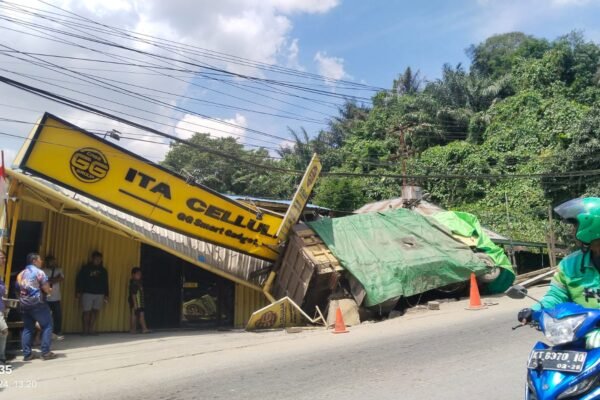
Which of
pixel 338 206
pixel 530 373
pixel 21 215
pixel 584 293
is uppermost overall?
pixel 338 206

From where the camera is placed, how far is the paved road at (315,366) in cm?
565

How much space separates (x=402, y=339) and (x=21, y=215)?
8372 millimetres

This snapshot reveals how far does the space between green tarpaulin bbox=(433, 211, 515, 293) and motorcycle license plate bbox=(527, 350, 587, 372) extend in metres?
11.7

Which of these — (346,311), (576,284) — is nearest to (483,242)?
(346,311)

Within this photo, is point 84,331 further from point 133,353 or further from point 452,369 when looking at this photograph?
point 452,369

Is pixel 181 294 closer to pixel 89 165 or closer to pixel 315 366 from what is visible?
pixel 89 165

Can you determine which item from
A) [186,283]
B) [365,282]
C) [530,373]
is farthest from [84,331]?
[530,373]

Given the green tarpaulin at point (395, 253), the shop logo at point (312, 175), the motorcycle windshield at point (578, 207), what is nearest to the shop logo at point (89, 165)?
the shop logo at point (312, 175)

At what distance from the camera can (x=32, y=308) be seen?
26.9 ft

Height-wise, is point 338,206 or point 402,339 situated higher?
point 338,206

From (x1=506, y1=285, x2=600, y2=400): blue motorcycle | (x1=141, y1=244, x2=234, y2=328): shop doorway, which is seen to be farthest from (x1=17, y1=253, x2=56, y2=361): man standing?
(x1=506, y1=285, x2=600, y2=400): blue motorcycle

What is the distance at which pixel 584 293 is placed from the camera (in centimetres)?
346

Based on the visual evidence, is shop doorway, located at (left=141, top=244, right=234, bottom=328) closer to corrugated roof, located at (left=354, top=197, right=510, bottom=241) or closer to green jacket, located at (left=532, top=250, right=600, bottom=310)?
corrugated roof, located at (left=354, top=197, right=510, bottom=241)

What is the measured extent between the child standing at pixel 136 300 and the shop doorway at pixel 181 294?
750 mm
